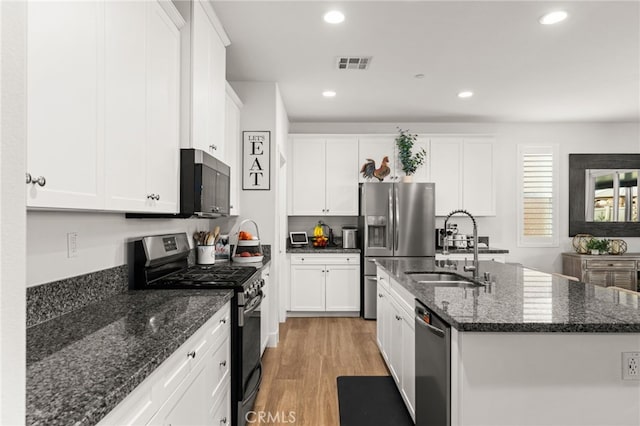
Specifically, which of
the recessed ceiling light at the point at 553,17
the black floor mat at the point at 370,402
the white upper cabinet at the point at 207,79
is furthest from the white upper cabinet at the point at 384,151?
the black floor mat at the point at 370,402

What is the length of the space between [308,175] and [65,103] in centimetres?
416

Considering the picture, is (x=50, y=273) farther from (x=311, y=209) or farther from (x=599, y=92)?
(x=599, y=92)

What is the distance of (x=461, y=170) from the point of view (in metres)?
5.34

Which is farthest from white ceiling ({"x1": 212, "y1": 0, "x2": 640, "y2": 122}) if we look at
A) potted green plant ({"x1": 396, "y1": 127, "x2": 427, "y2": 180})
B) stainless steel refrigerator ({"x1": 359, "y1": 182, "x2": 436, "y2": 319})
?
stainless steel refrigerator ({"x1": 359, "y1": 182, "x2": 436, "y2": 319})

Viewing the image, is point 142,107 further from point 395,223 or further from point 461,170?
point 461,170

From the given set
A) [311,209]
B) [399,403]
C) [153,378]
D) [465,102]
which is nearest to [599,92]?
[465,102]

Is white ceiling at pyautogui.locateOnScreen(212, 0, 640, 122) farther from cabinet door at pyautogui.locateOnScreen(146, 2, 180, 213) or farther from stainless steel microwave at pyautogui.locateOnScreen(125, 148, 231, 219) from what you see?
stainless steel microwave at pyautogui.locateOnScreen(125, 148, 231, 219)

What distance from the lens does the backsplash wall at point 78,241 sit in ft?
4.72

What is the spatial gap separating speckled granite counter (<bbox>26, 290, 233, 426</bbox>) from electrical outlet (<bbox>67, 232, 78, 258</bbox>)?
246 mm

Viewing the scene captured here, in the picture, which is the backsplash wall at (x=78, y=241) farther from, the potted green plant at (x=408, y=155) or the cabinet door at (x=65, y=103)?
the potted green plant at (x=408, y=155)

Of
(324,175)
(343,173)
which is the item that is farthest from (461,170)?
(324,175)

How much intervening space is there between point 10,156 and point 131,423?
0.78 m

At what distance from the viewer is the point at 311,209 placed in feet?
17.4

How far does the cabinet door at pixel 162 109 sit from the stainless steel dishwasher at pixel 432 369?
1.46 metres
